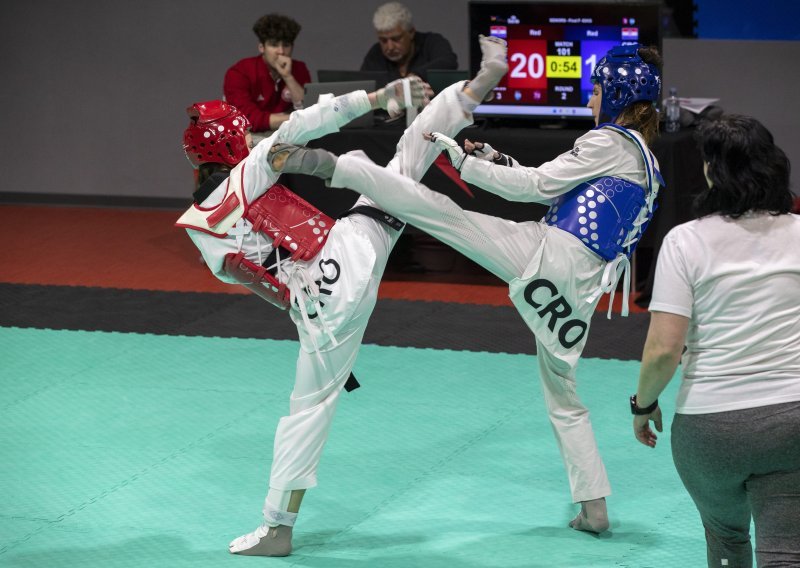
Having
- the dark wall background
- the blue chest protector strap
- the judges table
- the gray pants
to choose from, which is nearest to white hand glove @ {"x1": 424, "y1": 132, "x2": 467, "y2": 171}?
the blue chest protector strap

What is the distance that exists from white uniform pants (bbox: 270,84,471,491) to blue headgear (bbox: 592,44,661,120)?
468 millimetres

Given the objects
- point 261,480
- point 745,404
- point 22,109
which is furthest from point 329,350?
point 22,109

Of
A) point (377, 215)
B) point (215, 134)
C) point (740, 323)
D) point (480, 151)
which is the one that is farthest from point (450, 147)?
point (740, 323)

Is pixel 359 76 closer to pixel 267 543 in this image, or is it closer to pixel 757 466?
pixel 267 543

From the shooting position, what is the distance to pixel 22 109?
1085cm

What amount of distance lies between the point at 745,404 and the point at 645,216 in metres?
1.24

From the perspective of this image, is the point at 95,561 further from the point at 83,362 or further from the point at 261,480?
the point at 83,362

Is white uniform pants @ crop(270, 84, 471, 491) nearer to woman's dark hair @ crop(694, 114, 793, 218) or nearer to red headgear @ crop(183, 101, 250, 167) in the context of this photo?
red headgear @ crop(183, 101, 250, 167)

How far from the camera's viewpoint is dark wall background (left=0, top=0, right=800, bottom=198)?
33.1 ft

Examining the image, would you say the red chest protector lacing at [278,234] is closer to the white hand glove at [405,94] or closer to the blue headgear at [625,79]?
the white hand glove at [405,94]

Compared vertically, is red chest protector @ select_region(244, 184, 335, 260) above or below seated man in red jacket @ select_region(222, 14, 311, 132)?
above

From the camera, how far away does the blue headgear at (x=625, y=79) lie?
144 inches

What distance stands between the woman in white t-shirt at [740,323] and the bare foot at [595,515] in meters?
1.21

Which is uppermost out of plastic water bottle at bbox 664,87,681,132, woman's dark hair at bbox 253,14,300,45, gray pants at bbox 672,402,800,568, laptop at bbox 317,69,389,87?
woman's dark hair at bbox 253,14,300,45
